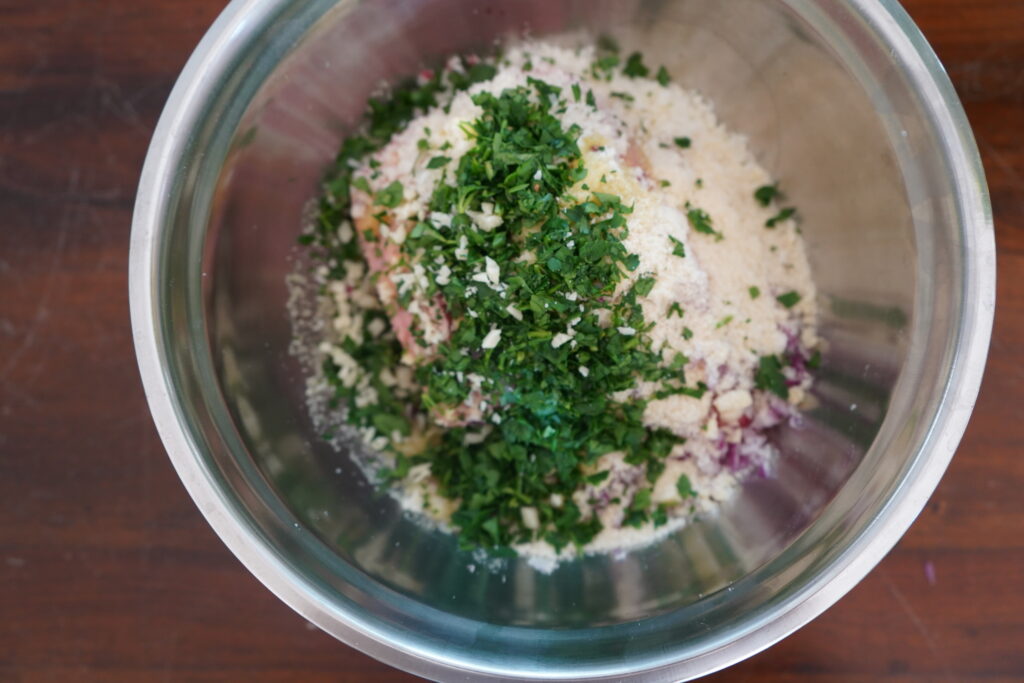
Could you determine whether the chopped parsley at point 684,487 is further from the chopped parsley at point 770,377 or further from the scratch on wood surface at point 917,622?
the scratch on wood surface at point 917,622

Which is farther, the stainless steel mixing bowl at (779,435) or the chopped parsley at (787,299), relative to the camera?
the chopped parsley at (787,299)

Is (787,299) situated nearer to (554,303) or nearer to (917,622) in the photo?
(554,303)

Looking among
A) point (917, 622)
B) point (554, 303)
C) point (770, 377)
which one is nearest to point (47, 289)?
point (554, 303)

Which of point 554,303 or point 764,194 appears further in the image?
point 764,194

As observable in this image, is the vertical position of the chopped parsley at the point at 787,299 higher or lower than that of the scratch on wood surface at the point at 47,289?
higher

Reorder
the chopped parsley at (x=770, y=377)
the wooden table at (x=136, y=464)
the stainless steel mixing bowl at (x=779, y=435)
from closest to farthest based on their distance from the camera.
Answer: the stainless steel mixing bowl at (x=779, y=435)
the chopped parsley at (x=770, y=377)
the wooden table at (x=136, y=464)

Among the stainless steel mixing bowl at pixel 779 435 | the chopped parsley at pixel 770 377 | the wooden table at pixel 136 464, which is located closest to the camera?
the stainless steel mixing bowl at pixel 779 435

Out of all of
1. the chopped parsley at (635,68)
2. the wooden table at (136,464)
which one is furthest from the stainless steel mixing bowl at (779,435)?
the wooden table at (136,464)

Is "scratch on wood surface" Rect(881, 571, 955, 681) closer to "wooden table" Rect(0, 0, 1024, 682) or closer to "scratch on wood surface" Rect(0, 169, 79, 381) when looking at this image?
"wooden table" Rect(0, 0, 1024, 682)
